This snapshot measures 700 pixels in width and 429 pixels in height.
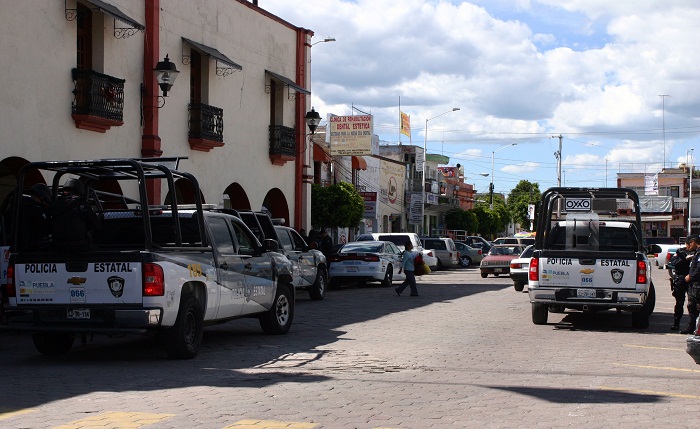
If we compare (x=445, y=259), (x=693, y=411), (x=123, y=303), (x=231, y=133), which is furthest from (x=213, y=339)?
(x=445, y=259)

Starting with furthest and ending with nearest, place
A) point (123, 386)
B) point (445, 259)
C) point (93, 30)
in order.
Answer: point (445, 259)
point (93, 30)
point (123, 386)

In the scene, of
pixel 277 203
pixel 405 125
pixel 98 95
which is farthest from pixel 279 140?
pixel 405 125

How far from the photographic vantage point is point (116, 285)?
37.6 ft

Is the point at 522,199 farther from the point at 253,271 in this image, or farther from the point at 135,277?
the point at 135,277

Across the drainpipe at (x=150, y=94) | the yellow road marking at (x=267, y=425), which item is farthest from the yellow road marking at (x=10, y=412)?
the drainpipe at (x=150, y=94)

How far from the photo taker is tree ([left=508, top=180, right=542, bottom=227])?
358ft

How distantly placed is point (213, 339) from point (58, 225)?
412cm

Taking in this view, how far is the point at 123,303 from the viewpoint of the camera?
449 inches

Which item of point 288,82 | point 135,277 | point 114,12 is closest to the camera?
point 135,277

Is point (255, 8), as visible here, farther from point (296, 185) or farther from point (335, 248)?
point (335, 248)

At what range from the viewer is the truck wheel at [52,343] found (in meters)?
12.5

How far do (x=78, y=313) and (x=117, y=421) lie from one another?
3823 millimetres

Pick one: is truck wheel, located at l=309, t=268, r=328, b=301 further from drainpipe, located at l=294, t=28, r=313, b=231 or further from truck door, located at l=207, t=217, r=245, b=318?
truck door, located at l=207, t=217, r=245, b=318

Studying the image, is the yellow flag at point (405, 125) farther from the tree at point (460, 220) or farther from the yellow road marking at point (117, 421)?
the yellow road marking at point (117, 421)
